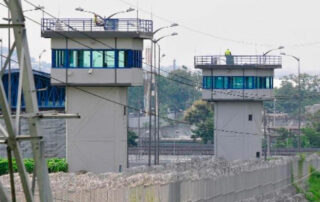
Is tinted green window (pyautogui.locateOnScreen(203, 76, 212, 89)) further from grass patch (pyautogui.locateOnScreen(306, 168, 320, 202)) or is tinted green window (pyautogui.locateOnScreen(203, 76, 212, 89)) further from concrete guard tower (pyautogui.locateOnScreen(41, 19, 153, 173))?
concrete guard tower (pyautogui.locateOnScreen(41, 19, 153, 173))

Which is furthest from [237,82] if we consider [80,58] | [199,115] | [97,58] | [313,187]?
[199,115]

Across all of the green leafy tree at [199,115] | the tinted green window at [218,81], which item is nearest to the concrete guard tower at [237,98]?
the tinted green window at [218,81]

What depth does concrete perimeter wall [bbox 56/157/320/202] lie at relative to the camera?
4131cm

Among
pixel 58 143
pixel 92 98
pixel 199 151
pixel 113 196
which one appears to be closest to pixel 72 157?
pixel 92 98

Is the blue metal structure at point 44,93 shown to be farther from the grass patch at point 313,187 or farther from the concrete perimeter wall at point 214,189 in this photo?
the grass patch at point 313,187

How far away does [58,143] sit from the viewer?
9275 centimetres

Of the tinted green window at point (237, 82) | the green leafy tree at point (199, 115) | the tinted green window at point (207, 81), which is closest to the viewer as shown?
the tinted green window at point (237, 82)

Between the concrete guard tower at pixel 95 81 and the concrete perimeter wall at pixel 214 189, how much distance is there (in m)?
8.06

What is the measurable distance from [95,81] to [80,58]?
6.35 feet

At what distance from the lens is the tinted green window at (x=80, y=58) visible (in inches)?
2798

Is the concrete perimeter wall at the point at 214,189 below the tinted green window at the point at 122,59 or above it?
below

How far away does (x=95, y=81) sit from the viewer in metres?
70.3

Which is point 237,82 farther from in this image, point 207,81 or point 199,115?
point 199,115

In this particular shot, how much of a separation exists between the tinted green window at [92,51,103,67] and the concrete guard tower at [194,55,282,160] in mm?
26520
